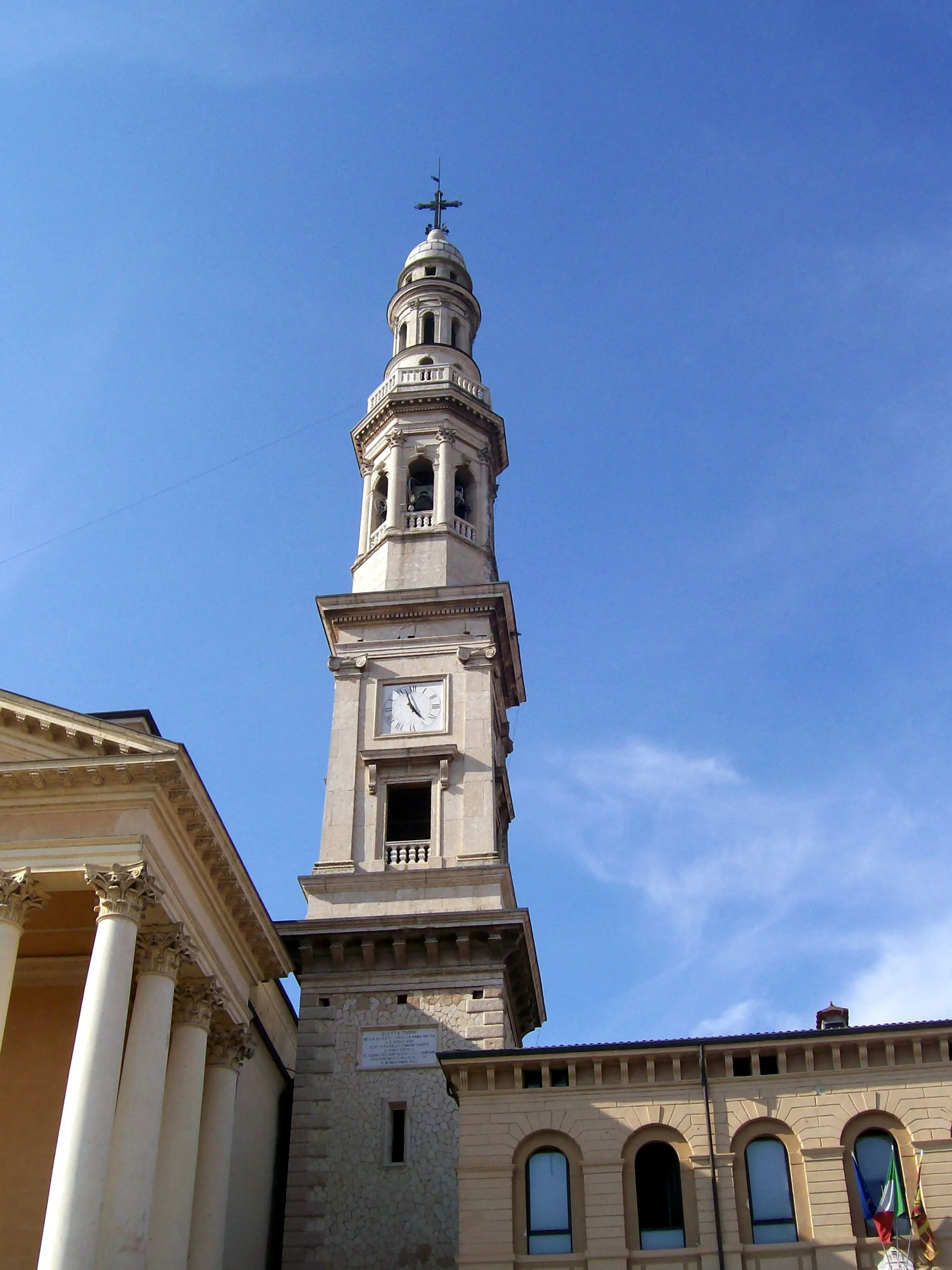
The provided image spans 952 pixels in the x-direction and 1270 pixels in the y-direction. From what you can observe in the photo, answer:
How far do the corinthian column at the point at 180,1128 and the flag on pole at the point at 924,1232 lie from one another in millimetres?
13755

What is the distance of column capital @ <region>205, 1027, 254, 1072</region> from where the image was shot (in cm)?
3105

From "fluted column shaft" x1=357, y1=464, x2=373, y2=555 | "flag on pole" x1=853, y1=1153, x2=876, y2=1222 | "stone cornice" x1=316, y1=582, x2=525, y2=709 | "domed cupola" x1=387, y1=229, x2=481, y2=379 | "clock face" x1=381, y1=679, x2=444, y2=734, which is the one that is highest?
"domed cupola" x1=387, y1=229, x2=481, y2=379

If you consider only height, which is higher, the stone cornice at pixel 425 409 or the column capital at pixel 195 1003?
the stone cornice at pixel 425 409

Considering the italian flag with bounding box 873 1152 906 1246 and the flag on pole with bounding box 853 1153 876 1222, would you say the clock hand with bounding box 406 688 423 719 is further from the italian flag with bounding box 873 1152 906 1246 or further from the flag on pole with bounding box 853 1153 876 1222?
the italian flag with bounding box 873 1152 906 1246

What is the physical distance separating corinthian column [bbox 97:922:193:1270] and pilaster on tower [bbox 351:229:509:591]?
1852 centimetres

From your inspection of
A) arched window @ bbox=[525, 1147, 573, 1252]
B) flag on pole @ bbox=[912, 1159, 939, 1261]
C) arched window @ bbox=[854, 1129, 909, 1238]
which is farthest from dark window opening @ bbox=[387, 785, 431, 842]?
flag on pole @ bbox=[912, 1159, 939, 1261]

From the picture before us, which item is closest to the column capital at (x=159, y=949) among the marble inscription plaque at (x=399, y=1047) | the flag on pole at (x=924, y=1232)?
the marble inscription plaque at (x=399, y=1047)

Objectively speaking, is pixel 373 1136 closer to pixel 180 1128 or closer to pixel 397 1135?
pixel 397 1135

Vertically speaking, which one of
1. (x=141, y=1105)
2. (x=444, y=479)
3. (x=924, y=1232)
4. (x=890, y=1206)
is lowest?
(x=924, y=1232)

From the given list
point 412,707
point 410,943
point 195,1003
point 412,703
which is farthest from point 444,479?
point 195,1003

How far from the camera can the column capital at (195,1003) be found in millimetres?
29391

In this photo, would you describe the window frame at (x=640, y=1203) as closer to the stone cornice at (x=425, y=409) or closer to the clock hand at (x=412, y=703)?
the clock hand at (x=412, y=703)

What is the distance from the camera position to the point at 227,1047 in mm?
31250

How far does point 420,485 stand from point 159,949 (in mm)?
23974
